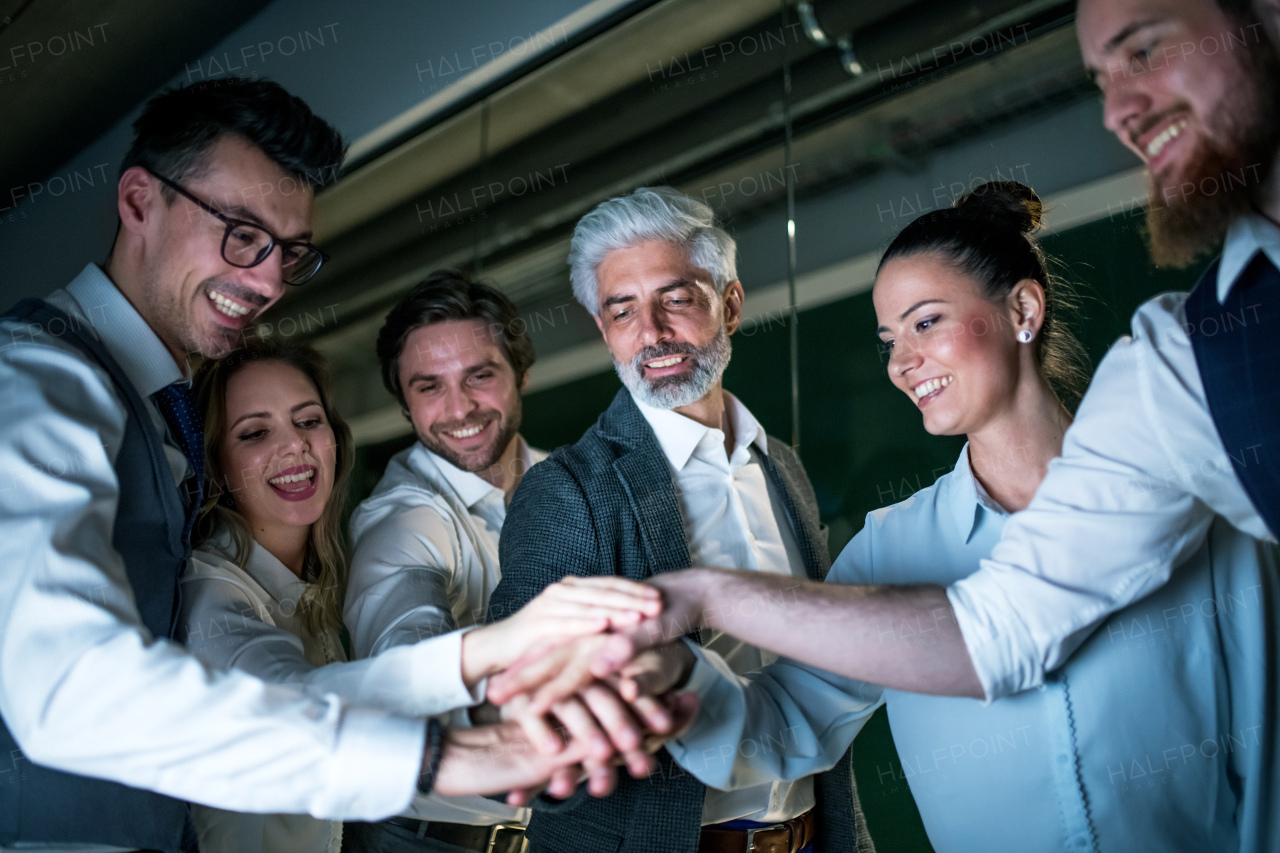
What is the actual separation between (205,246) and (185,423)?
328 millimetres

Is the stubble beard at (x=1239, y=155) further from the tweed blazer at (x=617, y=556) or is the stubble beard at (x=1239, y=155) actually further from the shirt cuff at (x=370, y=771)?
the shirt cuff at (x=370, y=771)

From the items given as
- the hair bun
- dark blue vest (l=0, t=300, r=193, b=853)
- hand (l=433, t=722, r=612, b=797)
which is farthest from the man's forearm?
dark blue vest (l=0, t=300, r=193, b=853)

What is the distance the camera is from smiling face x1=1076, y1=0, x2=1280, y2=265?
1.05 m

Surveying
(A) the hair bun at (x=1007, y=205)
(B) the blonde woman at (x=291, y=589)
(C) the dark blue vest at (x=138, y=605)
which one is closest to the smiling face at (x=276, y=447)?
(B) the blonde woman at (x=291, y=589)

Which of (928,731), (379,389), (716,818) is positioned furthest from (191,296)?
(379,389)

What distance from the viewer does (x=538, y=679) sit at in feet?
4.33

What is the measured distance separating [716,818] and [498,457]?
118 centimetres

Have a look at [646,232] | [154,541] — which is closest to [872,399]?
[646,232]

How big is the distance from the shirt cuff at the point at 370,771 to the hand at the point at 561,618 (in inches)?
7.6

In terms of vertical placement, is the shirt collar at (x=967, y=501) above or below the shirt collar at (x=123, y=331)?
below

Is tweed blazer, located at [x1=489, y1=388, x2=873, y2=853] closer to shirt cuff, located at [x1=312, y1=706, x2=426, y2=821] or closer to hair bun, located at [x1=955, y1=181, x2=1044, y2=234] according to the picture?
shirt cuff, located at [x1=312, y1=706, x2=426, y2=821]

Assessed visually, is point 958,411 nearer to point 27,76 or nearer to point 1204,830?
point 1204,830

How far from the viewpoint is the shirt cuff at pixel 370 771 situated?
1153 mm

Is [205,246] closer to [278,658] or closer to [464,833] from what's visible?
[278,658]
